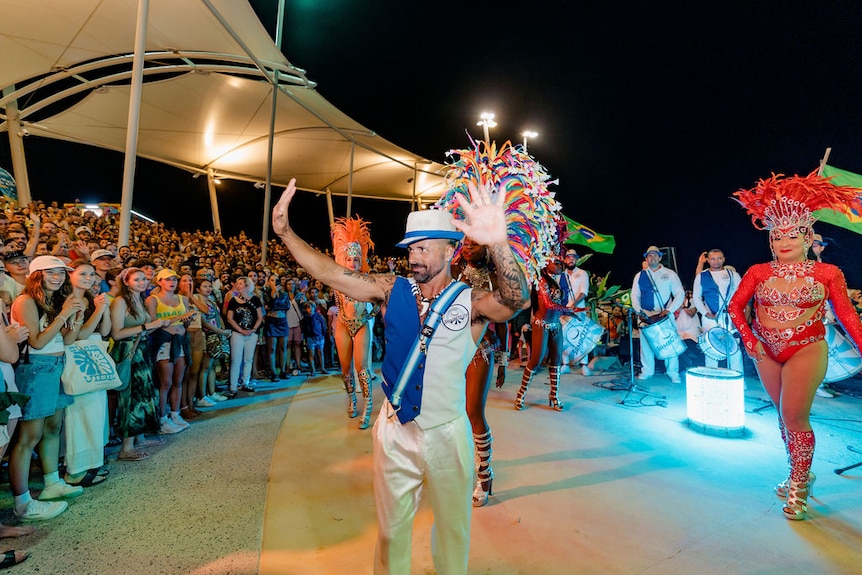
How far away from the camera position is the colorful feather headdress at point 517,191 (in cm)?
295

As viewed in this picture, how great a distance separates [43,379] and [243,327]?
4.00 m

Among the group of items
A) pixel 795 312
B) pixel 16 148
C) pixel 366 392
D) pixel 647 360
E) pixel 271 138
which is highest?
pixel 271 138

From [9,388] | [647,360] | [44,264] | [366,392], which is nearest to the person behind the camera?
[9,388]

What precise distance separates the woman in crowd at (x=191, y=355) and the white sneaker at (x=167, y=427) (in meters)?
0.49

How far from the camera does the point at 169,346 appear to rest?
5.32 meters

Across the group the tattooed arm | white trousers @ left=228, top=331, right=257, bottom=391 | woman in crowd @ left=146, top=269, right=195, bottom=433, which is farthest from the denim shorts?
white trousers @ left=228, top=331, right=257, bottom=391

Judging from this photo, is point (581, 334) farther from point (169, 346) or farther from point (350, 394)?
point (169, 346)

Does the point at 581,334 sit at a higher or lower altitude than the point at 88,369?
higher

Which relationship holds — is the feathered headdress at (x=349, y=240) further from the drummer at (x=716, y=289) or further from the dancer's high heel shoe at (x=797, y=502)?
the drummer at (x=716, y=289)

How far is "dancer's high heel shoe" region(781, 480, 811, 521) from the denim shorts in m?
5.71

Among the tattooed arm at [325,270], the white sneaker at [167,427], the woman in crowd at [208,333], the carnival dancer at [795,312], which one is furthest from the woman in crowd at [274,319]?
the carnival dancer at [795,312]

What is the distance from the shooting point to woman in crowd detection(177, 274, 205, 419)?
5.94m

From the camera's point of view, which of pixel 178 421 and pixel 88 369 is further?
pixel 178 421

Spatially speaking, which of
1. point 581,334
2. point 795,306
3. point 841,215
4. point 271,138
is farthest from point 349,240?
point 271,138
